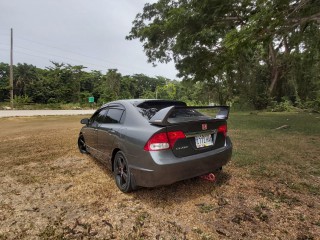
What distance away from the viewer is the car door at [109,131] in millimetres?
3848

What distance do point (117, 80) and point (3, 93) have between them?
86.0ft

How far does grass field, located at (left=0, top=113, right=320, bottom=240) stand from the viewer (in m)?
2.55

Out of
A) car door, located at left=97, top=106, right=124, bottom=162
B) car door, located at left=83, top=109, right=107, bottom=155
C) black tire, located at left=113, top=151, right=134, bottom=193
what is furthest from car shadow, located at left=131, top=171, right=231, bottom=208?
car door, located at left=83, top=109, right=107, bottom=155

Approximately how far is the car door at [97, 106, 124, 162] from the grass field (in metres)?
0.50

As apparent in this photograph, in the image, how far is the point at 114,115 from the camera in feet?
13.9

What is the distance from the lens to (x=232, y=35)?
24.0 feet

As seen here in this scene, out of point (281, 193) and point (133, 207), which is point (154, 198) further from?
point (281, 193)

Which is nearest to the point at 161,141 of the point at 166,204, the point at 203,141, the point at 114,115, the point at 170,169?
the point at 170,169

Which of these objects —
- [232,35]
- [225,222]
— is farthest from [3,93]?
[225,222]

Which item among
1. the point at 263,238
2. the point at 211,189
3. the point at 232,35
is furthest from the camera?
the point at 232,35

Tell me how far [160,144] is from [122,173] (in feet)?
3.35

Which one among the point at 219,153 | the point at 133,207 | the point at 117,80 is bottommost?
the point at 133,207

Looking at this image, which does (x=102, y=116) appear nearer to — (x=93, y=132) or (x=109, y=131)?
(x=93, y=132)

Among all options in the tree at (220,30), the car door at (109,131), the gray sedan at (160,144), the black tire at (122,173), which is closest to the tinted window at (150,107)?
the gray sedan at (160,144)
